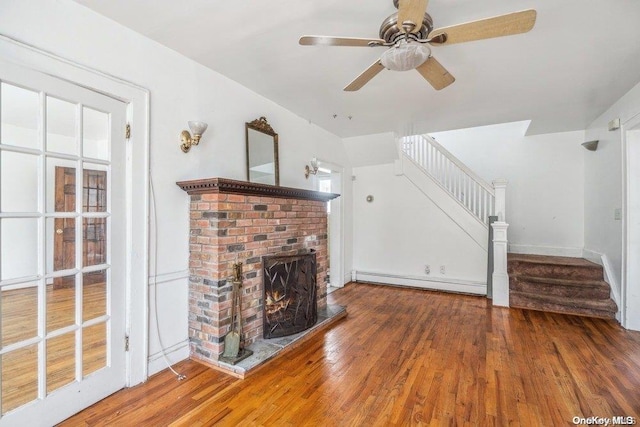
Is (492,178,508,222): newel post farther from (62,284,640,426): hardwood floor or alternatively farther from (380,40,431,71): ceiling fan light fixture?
(380,40,431,71): ceiling fan light fixture

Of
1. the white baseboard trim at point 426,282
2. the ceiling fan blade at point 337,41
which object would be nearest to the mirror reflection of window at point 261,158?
the ceiling fan blade at point 337,41

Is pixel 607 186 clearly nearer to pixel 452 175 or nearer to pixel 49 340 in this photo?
pixel 452 175

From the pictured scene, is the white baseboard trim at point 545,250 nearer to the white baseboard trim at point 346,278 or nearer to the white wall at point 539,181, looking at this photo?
the white wall at point 539,181

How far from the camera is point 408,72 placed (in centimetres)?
266

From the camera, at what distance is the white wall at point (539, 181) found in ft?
15.3

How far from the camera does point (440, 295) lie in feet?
14.8

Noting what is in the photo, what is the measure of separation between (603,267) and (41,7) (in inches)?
236

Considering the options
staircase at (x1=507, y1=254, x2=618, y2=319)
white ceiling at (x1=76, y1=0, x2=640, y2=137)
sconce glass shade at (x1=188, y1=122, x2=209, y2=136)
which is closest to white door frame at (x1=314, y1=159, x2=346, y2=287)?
white ceiling at (x1=76, y1=0, x2=640, y2=137)

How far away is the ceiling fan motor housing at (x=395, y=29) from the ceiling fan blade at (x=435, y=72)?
0.17 meters

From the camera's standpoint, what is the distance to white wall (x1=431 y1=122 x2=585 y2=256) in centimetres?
466

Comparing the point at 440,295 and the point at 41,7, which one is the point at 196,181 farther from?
the point at 440,295

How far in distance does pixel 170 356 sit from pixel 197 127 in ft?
6.19

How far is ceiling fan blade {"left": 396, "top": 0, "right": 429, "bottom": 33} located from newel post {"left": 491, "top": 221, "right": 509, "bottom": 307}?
3.32 m

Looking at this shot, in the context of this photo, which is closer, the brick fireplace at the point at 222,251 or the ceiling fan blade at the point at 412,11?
the ceiling fan blade at the point at 412,11
